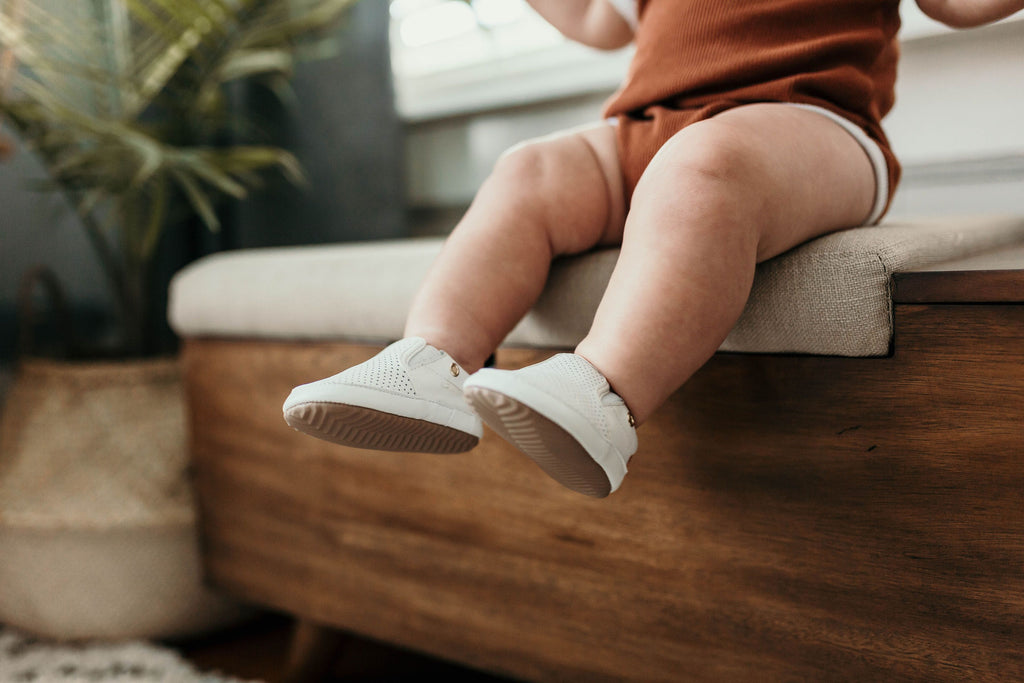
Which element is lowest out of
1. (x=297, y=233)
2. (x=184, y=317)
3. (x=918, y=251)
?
(x=297, y=233)

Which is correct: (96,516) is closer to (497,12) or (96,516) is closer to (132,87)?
(132,87)

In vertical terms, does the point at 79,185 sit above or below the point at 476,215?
below

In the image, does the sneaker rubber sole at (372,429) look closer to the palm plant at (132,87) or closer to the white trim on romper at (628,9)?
the white trim on romper at (628,9)

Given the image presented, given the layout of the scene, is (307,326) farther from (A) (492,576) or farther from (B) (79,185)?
(B) (79,185)

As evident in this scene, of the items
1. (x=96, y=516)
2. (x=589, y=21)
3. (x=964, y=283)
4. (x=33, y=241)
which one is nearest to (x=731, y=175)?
(x=964, y=283)

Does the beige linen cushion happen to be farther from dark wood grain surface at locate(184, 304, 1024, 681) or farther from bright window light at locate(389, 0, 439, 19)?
bright window light at locate(389, 0, 439, 19)

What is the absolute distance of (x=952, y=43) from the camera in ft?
3.26

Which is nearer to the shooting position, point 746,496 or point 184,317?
point 746,496

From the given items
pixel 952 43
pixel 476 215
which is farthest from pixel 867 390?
pixel 952 43

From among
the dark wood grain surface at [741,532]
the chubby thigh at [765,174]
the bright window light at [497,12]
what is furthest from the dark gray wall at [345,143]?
the chubby thigh at [765,174]

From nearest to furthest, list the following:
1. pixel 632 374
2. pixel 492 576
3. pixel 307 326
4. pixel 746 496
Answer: pixel 632 374, pixel 746 496, pixel 492 576, pixel 307 326

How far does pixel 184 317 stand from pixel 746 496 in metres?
0.74

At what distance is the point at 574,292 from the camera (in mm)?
630

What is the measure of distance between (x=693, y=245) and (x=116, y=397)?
3.14 ft
